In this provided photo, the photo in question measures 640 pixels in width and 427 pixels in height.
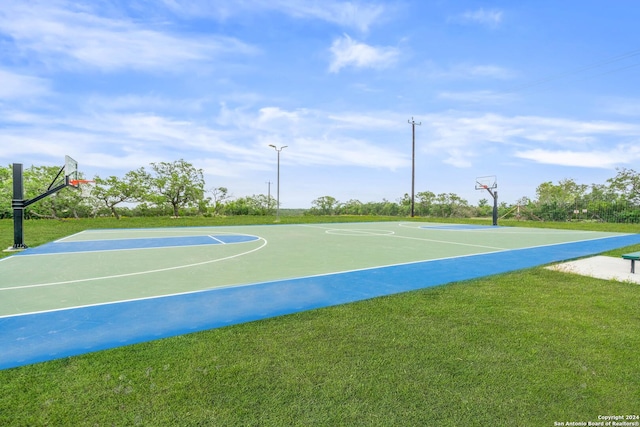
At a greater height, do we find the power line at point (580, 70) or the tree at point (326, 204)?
the power line at point (580, 70)

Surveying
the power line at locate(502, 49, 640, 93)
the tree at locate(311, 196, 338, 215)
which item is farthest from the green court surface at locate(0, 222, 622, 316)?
the tree at locate(311, 196, 338, 215)

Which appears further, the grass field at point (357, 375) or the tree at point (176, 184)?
the tree at point (176, 184)

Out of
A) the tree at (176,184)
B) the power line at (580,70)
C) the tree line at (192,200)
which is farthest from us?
the tree at (176,184)

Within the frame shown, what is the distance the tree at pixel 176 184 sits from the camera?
2425 centimetres

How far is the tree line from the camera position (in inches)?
824

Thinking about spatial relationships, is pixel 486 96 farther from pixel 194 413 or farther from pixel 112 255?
pixel 194 413

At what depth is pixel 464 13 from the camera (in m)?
11.9

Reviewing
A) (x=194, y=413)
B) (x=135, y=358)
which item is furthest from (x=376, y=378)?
(x=135, y=358)

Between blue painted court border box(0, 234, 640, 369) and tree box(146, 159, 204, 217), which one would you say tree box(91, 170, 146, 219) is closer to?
tree box(146, 159, 204, 217)

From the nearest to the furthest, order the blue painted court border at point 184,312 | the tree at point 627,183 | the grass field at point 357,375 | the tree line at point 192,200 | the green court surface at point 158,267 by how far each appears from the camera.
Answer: the grass field at point 357,375
the blue painted court border at point 184,312
the green court surface at point 158,267
the tree line at point 192,200
the tree at point 627,183

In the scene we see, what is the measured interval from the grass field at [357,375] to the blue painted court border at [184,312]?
271 millimetres

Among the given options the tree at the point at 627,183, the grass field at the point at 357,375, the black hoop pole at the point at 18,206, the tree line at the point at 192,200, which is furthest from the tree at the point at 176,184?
the tree at the point at 627,183

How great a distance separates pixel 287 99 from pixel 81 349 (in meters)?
16.6

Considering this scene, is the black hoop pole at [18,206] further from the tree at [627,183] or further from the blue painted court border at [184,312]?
the tree at [627,183]
